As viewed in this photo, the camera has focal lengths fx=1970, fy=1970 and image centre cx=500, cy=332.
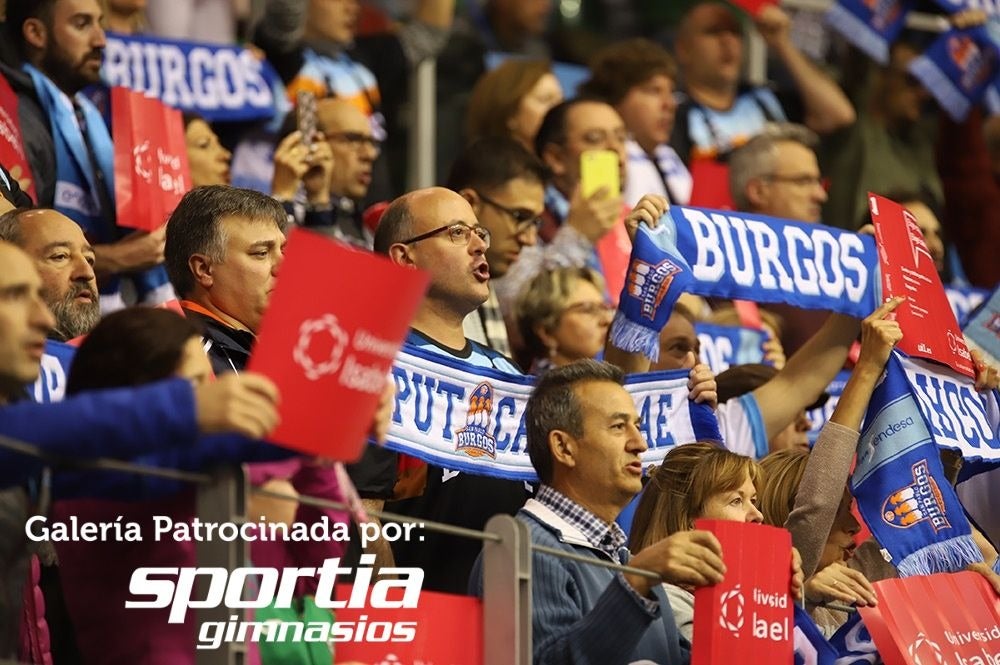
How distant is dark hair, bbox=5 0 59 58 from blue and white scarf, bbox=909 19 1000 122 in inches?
186

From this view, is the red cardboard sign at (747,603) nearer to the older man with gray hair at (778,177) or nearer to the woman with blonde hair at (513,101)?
the older man with gray hair at (778,177)

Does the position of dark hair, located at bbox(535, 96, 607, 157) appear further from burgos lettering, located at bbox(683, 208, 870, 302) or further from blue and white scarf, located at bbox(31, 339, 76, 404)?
blue and white scarf, located at bbox(31, 339, 76, 404)

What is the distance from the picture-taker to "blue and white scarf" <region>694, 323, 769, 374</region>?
24.7 ft

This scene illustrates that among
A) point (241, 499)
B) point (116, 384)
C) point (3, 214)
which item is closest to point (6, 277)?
point (116, 384)

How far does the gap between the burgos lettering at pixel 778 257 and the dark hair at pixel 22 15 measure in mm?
2446

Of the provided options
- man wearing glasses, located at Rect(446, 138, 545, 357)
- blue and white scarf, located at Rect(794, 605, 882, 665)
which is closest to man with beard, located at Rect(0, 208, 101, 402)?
man wearing glasses, located at Rect(446, 138, 545, 357)

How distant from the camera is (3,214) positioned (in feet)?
18.8

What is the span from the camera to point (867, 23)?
10000 mm

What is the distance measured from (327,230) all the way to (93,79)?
1.03 meters

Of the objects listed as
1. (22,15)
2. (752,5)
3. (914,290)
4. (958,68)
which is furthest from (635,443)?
(958,68)

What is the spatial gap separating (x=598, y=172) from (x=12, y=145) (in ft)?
7.82

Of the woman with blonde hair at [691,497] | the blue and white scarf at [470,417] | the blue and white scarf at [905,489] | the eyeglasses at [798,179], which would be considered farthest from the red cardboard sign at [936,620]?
the eyeglasses at [798,179]

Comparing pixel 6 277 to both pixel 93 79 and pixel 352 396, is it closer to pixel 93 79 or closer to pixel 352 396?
pixel 352 396

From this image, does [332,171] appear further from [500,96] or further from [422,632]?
[422,632]
